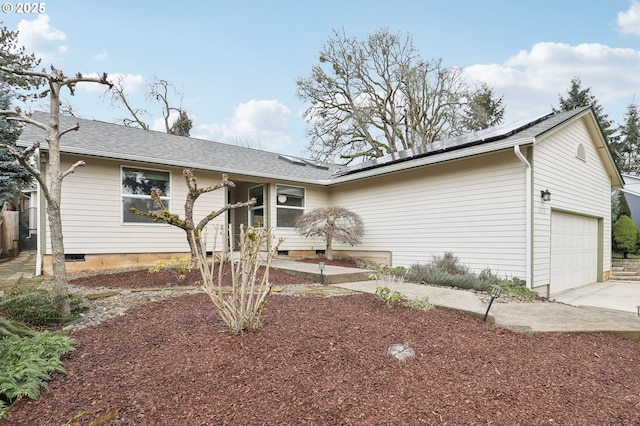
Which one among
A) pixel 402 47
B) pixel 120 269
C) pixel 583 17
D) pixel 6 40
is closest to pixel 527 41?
pixel 583 17

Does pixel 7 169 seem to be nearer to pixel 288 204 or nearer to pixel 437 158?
pixel 288 204

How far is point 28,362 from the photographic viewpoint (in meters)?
2.11

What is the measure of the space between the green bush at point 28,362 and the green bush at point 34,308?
59 centimetres

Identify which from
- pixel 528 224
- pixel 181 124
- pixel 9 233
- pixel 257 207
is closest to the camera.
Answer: pixel 528 224

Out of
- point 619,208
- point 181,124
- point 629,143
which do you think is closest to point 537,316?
point 619,208

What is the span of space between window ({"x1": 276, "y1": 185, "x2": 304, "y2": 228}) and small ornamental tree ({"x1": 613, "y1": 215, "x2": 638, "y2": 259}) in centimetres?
1112

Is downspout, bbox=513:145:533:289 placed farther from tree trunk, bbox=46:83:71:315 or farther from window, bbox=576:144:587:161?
tree trunk, bbox=46:83:71:315

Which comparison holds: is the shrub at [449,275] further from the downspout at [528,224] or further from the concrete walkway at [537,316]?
the concrete walkway at [537,316]

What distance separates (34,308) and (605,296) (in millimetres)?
9729

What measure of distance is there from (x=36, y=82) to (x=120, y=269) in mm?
10515

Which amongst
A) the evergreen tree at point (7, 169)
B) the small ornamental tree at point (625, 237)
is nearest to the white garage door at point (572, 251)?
the small ornamental tree at point (625, 237)

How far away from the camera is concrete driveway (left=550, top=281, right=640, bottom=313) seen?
20.0ft

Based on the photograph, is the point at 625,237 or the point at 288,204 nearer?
the point at 288,204

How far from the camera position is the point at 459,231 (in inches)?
292
